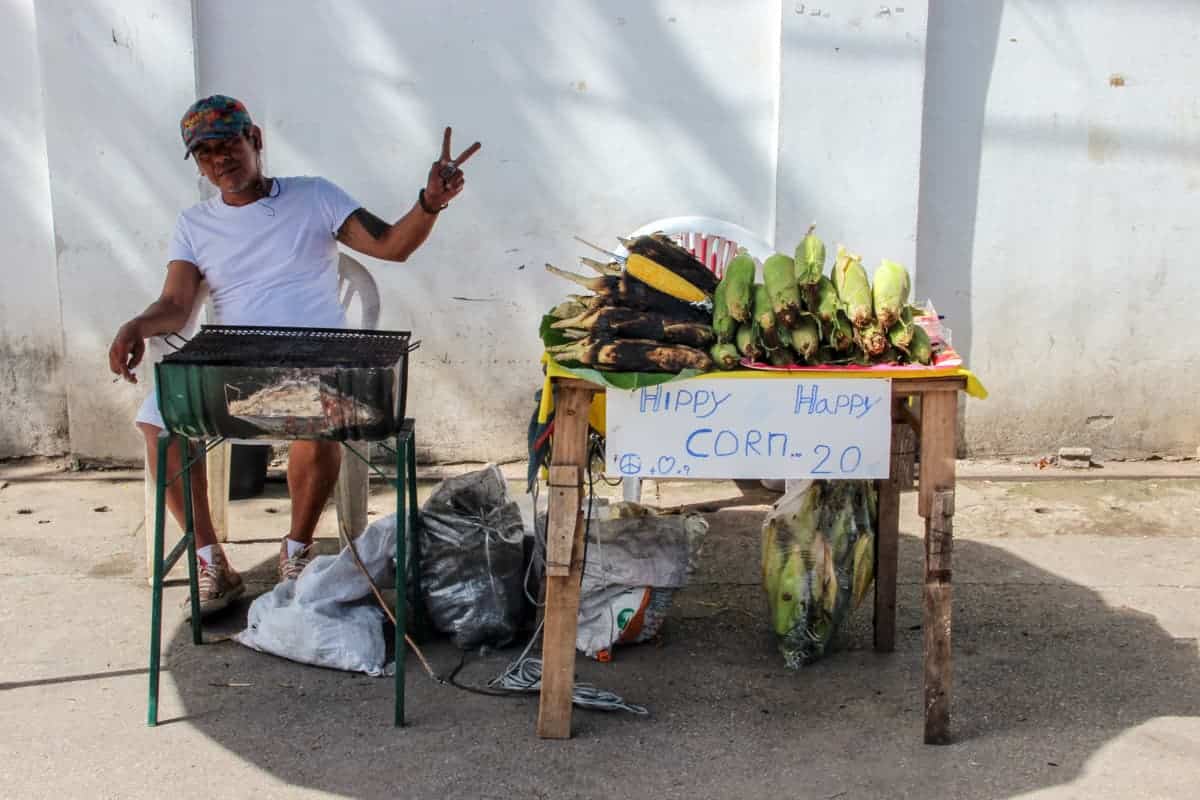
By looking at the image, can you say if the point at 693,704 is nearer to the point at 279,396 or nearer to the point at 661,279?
the point at 661,279

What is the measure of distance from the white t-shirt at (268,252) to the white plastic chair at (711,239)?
4.43ft

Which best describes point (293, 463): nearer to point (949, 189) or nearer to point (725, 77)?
point (725, 77)

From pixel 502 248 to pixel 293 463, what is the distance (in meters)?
1.74

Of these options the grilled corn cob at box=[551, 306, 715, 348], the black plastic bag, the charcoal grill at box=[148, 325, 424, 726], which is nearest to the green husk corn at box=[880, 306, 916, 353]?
the grilled corn cob at box=[551, 306, 715, 348]

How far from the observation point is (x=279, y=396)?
10.9ft

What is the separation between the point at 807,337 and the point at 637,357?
0.44 m

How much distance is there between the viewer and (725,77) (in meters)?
5.62

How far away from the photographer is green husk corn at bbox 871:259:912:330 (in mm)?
3299

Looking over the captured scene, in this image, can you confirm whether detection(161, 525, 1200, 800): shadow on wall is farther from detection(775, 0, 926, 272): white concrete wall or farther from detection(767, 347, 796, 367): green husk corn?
detection(775, 0, 926, 272): white concrete wall

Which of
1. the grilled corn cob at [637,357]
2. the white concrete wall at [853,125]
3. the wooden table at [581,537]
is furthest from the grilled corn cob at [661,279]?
the white concrete wall at [853,125]

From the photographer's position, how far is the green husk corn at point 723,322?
3.36 metres

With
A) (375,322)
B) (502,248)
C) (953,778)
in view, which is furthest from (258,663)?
(502,248)

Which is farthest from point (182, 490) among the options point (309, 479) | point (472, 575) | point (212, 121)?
point (212, 121)

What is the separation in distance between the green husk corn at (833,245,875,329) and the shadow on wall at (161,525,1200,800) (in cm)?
111
